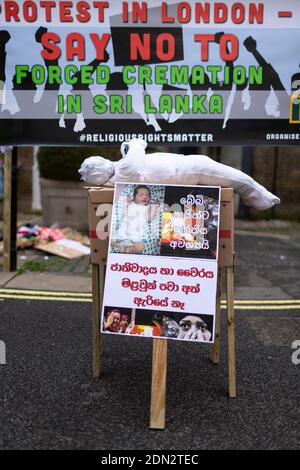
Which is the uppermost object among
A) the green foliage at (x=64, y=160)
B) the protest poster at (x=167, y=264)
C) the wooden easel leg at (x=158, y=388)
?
the green foliage at (x=64, y=160)

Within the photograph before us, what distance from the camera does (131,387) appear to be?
3092mm

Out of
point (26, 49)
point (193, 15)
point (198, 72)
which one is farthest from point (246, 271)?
point (26, 49)

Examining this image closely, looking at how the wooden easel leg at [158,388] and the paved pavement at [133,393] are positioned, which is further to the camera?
the wooden easel leg at [158,388]

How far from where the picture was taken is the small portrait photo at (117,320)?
274 cm

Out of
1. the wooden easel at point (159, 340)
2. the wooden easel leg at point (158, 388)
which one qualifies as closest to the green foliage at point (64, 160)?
the wooden easel at point (159, 340)

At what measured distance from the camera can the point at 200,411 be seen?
2783 mm

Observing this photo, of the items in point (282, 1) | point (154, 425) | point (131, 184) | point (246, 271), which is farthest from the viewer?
point (246, 271)

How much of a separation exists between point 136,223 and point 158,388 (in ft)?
2.97

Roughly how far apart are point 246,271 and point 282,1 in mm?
3132

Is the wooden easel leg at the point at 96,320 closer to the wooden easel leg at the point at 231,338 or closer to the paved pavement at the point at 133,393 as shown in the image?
the paved pavement at the point at 133,393

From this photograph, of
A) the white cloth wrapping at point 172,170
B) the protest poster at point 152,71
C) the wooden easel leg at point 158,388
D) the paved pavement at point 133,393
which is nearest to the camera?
the paved pavement at point 133,393

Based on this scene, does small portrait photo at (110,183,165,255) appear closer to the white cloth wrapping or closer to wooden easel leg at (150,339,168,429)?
the white cloth wrapping

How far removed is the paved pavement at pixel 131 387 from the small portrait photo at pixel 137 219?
0.93 meters
